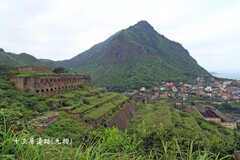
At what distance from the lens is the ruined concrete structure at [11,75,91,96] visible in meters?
20.2

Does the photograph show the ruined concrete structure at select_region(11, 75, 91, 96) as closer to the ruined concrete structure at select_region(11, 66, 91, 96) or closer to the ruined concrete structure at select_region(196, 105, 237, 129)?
the ruined concrete structure at select_region(11, 66, 91, 96)

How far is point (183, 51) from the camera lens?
10812 centimetres

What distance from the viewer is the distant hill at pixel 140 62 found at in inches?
2682

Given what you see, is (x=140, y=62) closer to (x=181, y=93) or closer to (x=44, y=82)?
(x=181, y=93)

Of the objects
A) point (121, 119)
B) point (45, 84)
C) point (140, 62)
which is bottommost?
point (121, 119)

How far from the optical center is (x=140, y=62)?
79312 millimetres

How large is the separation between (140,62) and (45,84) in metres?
59.0

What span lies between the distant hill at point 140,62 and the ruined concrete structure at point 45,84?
32.8 m

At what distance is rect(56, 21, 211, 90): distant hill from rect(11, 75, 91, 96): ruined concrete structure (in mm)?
32777

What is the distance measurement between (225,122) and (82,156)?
32327 mm

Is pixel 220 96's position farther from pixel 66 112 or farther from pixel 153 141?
pixel 153 141

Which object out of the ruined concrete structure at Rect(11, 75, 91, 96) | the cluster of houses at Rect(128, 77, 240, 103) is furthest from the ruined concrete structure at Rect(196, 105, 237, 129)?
the ruined concrete structure at Rect(11, 75, 91, 96)

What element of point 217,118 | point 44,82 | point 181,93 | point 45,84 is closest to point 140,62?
point 181,93

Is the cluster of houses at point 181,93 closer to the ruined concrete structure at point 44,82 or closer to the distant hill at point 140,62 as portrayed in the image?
the distant hill at point 140,62
